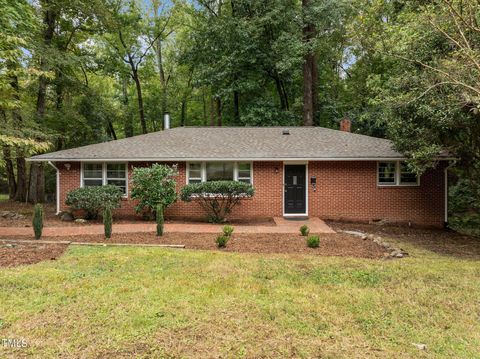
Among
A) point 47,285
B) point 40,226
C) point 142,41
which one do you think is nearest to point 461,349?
point 47,285

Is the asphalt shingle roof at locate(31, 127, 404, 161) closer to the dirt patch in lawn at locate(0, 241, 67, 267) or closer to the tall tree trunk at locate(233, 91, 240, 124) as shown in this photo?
the dirt patch in lawn at locate(0, 241, 67, 267)

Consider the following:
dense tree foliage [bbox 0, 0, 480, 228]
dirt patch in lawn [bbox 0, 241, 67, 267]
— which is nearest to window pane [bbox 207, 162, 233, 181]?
dense tree foliage [bbox 0, 0, 480, 228]

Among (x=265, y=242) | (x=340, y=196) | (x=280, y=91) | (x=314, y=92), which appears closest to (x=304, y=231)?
(x=265, y=242)

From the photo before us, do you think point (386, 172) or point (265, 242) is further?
point (386, 172)

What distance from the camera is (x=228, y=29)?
61.8ft

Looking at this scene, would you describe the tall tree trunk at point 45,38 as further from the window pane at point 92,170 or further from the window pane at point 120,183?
the window pane at point 120,183

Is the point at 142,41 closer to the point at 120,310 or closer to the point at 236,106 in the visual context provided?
the point at 236,106

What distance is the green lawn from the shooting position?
334cm

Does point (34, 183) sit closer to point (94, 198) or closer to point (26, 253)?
point (94, 198)

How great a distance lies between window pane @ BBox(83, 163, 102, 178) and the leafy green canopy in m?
2.21

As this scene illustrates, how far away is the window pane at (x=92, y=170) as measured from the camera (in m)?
12.5

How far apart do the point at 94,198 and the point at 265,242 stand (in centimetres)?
664

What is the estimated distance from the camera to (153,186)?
11086mm

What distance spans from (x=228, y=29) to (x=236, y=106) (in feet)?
15.9
